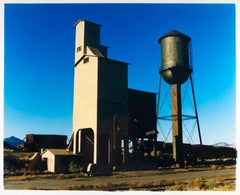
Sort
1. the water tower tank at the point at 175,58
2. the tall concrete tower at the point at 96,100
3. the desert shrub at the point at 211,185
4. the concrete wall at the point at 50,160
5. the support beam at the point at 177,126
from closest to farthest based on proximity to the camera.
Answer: the desert shrub at the point at 211,185
the concrete wall at the point at 50,160
the tall concrete tower at the point at 96,100
the support beam at the point at 177,126
the water tower tank at the point at 175,58

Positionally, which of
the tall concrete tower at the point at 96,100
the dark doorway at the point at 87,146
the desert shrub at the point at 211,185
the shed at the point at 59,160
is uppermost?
the tall concrete tower at the point at 96,100

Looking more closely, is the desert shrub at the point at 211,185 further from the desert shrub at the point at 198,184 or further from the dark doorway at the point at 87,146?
the dark doorway at the point at 87,146

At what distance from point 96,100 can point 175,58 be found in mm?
9701

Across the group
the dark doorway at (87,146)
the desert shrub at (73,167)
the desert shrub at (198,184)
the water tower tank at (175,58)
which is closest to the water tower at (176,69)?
the water tower tank at (175,58)

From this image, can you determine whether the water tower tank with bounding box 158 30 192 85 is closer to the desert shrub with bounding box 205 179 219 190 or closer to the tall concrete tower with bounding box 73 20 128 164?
the tall concrete tower with bounding box 73 20 128 164

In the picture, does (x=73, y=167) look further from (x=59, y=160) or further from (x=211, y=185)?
(x=211, y=185)

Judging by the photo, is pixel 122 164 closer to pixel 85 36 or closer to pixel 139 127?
pixel 139 127

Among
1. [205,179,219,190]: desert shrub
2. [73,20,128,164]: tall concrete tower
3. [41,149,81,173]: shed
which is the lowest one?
[205,179,219,190]: desert shrub

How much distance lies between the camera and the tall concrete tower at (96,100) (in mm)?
30031

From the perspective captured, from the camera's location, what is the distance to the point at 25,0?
21750mm

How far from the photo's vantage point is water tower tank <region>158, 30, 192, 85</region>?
111ft

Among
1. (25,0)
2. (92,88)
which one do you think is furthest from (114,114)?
(25,0)

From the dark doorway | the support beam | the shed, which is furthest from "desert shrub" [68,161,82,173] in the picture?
the support beam

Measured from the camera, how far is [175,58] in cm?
3409
